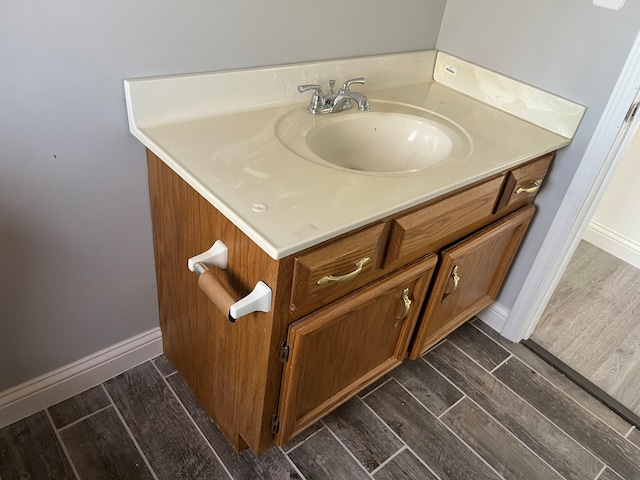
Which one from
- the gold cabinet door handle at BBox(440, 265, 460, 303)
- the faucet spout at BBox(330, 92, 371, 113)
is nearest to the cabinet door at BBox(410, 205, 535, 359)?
the gold cabinet door handle at BBox(440, 265, 460, 303)

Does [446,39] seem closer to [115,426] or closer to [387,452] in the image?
[387,452]

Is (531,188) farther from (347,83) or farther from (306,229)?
(306,229)

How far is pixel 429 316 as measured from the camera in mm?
1354

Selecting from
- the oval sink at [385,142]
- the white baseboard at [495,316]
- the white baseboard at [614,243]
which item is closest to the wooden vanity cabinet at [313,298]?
the oval sink at [385,142]

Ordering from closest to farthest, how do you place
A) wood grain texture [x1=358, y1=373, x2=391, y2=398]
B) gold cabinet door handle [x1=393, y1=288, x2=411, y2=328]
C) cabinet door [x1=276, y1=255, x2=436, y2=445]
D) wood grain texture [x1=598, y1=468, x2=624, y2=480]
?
cabinet door [x1=276, y1=255, x2=436, y2=445], gold cabinet door handle [x1=393, y1=288, x2=411, y2=328], wood grain texture [x1=598, y1=468, x2=624, y2=480], wood grain texture [x1=358, y1=373, x2=391, y2=398]

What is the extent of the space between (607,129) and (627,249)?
1.31m

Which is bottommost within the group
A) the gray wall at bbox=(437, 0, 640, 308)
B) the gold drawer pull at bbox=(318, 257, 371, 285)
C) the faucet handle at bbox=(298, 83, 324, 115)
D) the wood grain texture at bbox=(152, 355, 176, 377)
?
the wood grain texture at bbox=(152, 355, 176, 377)

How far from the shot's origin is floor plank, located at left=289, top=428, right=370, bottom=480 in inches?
51.8

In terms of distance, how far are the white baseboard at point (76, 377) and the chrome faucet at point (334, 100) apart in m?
0.80

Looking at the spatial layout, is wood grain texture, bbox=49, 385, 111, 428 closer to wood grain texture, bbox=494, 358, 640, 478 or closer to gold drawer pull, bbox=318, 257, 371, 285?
gold drawer pull, bbox=318, 257, 371, 285

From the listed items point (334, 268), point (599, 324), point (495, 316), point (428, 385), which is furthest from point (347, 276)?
point (599, 324)

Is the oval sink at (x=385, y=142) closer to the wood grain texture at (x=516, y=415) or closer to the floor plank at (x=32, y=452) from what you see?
the wood grain texture at (x=516, y=415)

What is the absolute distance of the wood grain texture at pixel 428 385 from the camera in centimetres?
155

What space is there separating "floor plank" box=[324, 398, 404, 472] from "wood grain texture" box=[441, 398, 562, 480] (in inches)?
7.9
